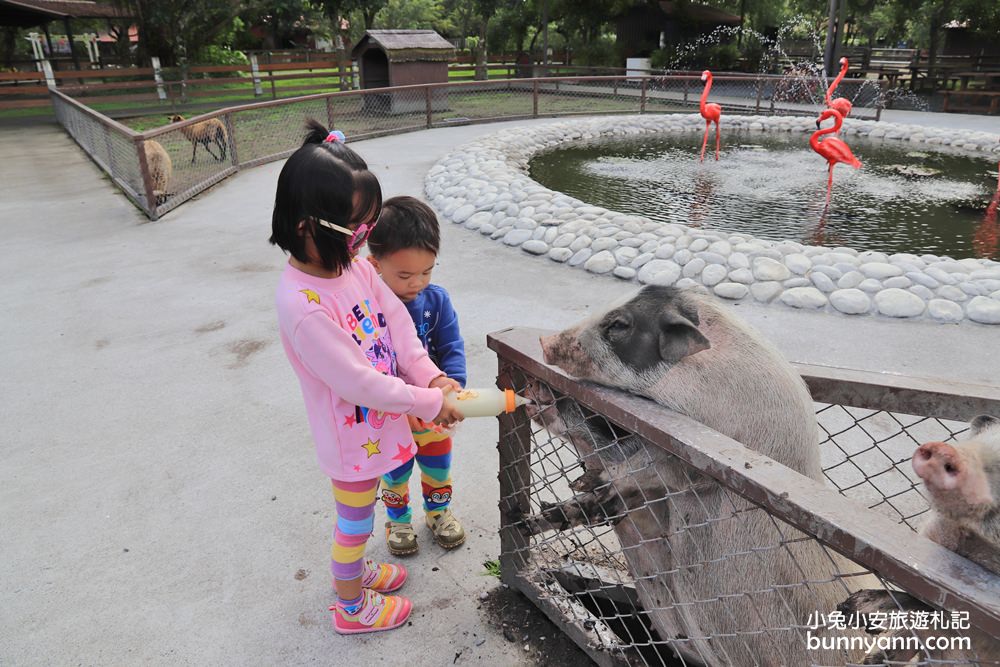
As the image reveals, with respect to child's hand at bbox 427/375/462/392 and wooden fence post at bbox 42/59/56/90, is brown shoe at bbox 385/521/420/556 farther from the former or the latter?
wooden fence post at bbox 42/59/56/90

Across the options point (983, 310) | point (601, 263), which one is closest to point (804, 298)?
point (983, 310)

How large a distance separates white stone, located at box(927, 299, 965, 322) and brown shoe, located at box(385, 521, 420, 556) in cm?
420

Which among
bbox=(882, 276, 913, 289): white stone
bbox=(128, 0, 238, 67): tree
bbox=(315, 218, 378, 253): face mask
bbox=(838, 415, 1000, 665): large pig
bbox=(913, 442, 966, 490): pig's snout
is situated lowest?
bbox=(882, 276, 913, 289): white stone

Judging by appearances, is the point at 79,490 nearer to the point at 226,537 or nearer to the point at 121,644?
the point at 226,537

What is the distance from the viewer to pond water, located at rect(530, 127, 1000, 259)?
732 cm

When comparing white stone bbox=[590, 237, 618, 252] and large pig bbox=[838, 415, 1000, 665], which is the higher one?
large pig bbox=[838, 415, 1000, 665]

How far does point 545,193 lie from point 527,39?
3535 cm

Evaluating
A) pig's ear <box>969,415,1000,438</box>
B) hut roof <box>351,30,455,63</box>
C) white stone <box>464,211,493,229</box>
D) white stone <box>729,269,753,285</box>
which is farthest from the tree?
pig's ear <box>969,415,1000,438</box>

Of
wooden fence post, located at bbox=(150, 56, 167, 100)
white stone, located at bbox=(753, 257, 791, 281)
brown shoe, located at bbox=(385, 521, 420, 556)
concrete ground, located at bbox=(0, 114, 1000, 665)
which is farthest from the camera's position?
wooden fence post, located at bbox=(150, 56, 167, 100)

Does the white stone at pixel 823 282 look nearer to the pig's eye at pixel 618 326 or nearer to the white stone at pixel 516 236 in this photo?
the white stone at pixel 516 236

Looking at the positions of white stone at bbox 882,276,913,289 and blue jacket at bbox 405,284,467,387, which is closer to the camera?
blue jacket at bbox 405,284,467,387

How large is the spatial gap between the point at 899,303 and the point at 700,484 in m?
4.05

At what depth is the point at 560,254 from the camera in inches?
241

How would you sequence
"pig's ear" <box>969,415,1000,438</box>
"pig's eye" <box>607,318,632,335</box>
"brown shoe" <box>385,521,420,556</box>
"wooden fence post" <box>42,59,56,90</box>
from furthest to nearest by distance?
1. "wooden fence post" <box>42,59,56,90</box>
2. "brown shoe" <box>385,521,420,556</box>
3. "pig's eye" <box>607,318,632,335</box>
4. "pig's ear" <box>969,415,1000,438</box>
